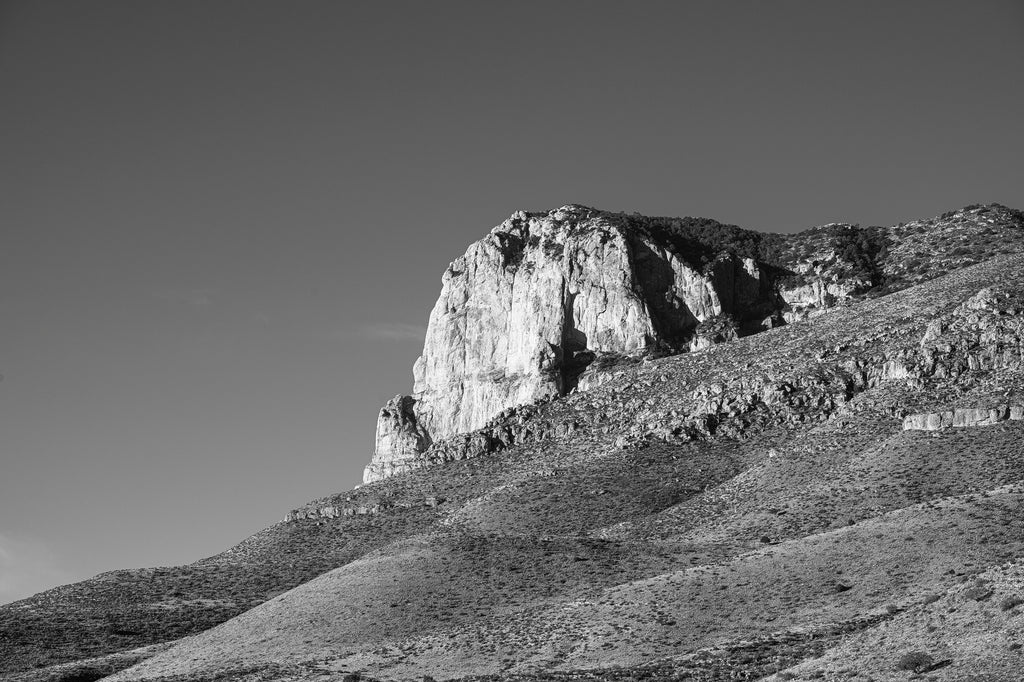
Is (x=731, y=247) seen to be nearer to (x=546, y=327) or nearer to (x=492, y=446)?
(x=546, y=327)

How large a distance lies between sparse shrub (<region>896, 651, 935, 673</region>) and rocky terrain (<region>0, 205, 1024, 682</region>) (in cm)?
10

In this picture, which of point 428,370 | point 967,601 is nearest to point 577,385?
point 428,370

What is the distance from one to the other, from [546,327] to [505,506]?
48.7 meters

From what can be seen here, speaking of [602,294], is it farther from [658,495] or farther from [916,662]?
[916,662]

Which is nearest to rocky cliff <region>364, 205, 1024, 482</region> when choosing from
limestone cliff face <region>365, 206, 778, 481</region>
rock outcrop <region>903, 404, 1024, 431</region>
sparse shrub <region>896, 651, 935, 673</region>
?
limestone cliff face <region>365, 206, 778, 481</region>

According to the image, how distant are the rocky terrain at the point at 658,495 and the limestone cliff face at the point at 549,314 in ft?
1.18

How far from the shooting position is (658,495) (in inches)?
3994

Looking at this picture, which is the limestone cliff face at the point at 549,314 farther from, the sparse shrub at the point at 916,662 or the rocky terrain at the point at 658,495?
the sparse shrub at the point at 916,662

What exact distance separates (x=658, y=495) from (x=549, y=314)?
53297 millimetres

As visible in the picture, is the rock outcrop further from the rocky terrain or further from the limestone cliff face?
the limestone cliff face

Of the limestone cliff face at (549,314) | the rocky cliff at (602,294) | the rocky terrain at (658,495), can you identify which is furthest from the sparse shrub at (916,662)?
the limestone cliff face at (549,314)

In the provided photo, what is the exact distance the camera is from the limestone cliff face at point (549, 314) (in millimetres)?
146375

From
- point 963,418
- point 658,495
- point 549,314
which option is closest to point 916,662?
point 963,418

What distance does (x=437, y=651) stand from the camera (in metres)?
65.8
